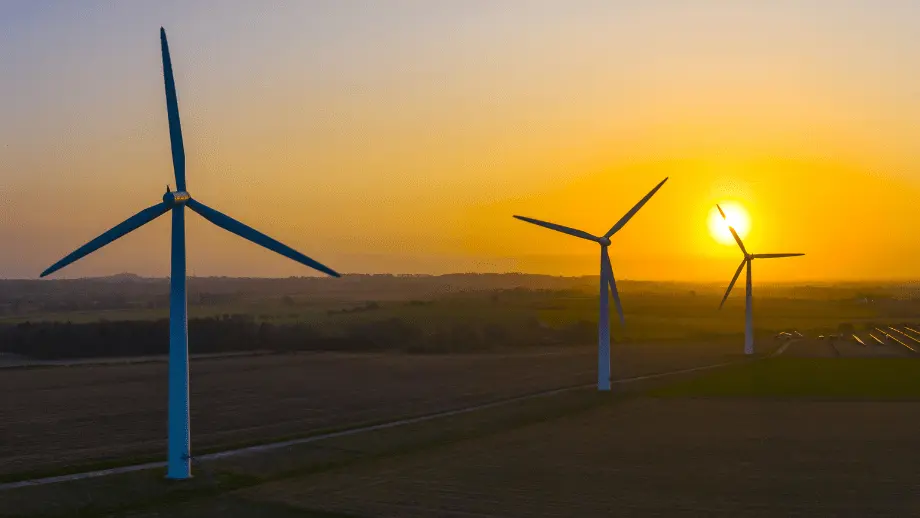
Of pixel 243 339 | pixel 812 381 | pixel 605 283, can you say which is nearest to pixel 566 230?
pixel 605 283

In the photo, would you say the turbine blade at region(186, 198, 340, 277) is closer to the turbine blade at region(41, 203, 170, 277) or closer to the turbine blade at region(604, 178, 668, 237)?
the turbine blade at region(41, 203, 170, 277)

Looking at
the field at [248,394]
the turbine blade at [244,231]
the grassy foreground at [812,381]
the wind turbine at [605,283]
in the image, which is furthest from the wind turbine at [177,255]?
the grassy foreground at [812,381]

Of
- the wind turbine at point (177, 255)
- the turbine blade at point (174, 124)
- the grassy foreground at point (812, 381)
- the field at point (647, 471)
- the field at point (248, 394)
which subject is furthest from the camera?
the grassy foreground at point (812, 381)

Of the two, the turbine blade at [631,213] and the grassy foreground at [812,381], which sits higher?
the turbine blade at [631,213]

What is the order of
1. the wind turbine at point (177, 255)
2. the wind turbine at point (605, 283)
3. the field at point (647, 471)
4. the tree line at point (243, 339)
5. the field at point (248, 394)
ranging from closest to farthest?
the field at point (647, 471)
the wind turbine at point (177, 255)
the field at point (248, 394)
the wind turbine at point (605, 283)
the tree line at point (243, 339)

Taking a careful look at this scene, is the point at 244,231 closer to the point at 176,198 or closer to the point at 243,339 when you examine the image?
the point at 176,198

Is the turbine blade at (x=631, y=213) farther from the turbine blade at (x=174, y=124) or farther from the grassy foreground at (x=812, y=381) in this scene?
the turbine blade at (x=174, y=124)

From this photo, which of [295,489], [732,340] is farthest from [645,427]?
[732,340]

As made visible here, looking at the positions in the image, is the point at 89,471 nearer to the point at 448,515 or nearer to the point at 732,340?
the point at 448,515
